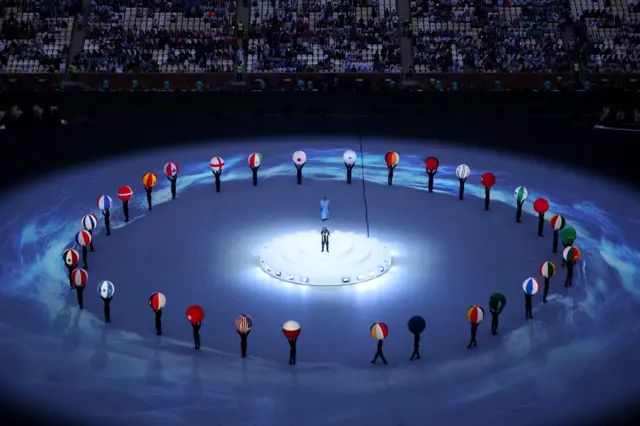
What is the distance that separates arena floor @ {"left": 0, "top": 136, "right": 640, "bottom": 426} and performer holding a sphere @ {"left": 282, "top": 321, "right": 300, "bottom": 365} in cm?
28

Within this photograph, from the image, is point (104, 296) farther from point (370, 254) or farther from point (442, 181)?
point (442, 181)

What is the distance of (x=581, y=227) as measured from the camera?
123 ft

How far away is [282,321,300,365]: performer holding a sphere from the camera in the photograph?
26031mm

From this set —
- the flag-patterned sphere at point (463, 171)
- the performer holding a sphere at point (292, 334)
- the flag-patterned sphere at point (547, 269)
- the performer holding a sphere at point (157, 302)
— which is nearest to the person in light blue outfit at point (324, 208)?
the flag-patterned sphere at point (463, 171)

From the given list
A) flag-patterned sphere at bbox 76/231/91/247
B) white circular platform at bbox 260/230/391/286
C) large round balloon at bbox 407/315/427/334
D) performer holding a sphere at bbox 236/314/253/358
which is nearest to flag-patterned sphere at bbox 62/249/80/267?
flag-patterned sphere at bbox 76/231/91/247

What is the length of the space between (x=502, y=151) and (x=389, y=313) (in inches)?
817

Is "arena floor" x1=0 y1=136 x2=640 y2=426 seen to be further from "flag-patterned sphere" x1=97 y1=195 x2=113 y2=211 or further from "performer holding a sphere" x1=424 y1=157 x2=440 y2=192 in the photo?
"flag-patterned sphere" x1=97 y1=195 x2=113 y2=211

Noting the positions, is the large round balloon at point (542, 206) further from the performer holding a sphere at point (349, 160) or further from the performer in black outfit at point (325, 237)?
the performer holding a sphere at point (349, 160)

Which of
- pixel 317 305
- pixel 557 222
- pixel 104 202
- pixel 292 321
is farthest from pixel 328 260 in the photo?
pixel 104 202

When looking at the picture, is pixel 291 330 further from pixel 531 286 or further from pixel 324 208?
pixel 324 208

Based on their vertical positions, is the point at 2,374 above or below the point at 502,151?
below

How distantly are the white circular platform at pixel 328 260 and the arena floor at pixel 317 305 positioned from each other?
54cm

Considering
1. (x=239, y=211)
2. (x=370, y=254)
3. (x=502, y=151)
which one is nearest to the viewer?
(x=370, y=254)

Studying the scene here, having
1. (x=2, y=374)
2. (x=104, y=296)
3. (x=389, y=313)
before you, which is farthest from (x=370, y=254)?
(x=2, y=374)
